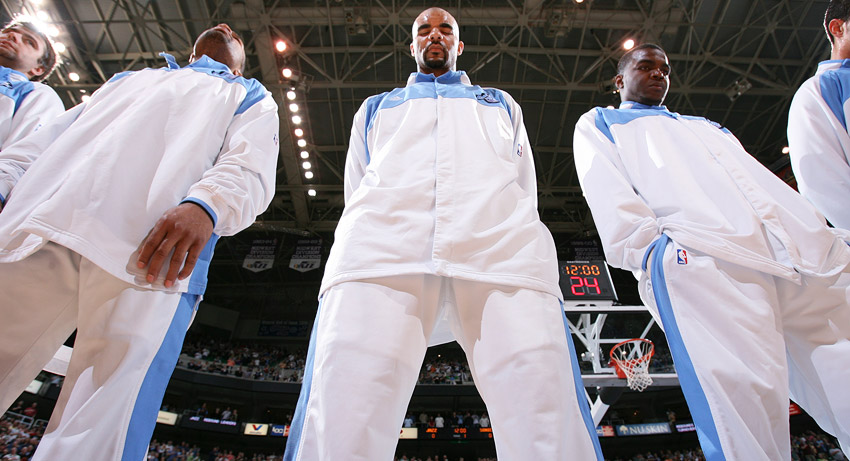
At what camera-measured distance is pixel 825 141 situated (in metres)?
1.92

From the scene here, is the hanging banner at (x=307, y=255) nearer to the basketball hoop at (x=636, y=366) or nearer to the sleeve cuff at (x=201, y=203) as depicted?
the basketball hoop at (x=636, y=366)

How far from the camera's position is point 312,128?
1417 cm

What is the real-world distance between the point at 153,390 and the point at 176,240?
1.38ft

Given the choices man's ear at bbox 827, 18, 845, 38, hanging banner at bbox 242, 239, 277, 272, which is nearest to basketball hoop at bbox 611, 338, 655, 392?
man's ear at bbox 827, 18, 845, 38

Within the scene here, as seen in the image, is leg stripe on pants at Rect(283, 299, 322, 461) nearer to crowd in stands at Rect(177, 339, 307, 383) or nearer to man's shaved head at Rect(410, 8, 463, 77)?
man's shaved head at Rect(410, 8, 463, 77)

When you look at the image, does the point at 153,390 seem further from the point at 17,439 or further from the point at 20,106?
Result: the point at 17,439

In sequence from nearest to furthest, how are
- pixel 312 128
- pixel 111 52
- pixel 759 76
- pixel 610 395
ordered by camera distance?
pixel 610 395 → pixel 111 52 → pixel 759 76 → pixel 312 128

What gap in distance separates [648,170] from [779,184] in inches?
18.0

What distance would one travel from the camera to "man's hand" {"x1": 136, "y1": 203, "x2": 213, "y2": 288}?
1.22 m

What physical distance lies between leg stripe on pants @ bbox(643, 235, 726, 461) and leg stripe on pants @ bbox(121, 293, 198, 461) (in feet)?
4.88

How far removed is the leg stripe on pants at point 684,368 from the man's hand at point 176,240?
Result: 1.45m

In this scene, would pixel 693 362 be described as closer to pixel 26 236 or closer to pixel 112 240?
pixel 112 240

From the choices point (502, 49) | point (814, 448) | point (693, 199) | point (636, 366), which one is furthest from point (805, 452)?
point (693, 199)

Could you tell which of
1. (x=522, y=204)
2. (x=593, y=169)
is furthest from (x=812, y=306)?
(x=522, y=204)
